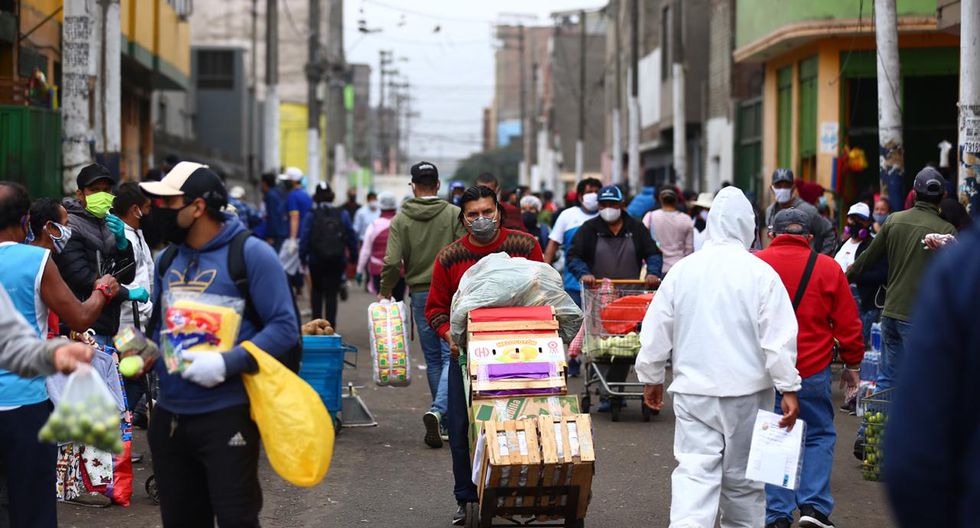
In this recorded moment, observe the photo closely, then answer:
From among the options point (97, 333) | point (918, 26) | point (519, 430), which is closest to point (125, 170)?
point (918, 26)

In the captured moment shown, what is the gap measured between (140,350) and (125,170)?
81.5ft

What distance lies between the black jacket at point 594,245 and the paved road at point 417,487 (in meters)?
1.39

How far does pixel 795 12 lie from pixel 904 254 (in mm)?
15044

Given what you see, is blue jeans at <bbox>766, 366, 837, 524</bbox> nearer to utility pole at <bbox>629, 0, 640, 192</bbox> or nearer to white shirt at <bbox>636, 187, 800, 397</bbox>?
white shirt at <bbox>636, 187, 800, 397</bbox>

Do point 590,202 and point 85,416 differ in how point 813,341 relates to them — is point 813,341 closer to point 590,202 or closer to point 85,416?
point 85,416

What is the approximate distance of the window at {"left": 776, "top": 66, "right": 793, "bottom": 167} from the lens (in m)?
27.1

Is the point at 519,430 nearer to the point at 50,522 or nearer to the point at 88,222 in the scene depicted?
the point at 50,522

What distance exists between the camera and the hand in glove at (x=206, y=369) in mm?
5316

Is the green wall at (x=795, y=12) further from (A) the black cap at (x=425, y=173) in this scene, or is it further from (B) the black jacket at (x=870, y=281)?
(A) the black cap at (x=425, y=173)

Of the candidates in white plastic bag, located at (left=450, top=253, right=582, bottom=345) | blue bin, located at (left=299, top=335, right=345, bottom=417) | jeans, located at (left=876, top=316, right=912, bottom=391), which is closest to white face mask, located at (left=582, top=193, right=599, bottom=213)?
blue bin, located at (left=299, top=335, right=345, bottom=417)

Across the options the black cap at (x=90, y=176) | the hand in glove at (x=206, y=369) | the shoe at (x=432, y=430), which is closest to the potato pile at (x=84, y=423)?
the hand in glove at (x=206, y=369)

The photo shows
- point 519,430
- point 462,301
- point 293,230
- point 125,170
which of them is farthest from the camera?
point 125,170

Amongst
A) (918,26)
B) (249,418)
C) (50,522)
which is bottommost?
(50,522)

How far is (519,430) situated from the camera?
23.9ft
